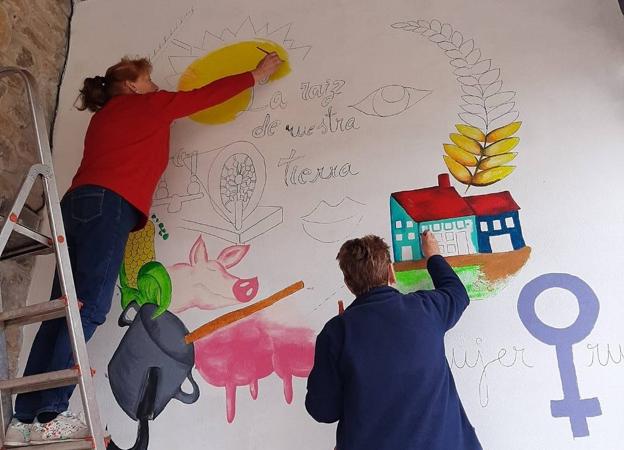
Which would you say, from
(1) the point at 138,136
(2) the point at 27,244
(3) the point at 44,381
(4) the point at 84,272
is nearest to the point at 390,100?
(1) the point at 138,136

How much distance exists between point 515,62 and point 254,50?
1049 millimetres

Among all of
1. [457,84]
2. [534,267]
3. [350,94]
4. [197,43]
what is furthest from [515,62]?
[197,43]

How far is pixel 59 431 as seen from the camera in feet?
5.95

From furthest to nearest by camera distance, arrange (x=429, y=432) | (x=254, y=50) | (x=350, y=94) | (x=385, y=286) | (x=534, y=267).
A: (x=254, y=50), (x=350, y=94), (x=534, y=267), (x=385, y=286), (x=429, y=432)

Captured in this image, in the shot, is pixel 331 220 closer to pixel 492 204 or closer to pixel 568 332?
pixel 492 204

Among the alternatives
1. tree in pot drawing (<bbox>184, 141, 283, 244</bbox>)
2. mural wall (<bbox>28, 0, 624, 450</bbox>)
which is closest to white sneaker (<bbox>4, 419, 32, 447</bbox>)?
mural wall (<bbox>28, 0, 624, 450</bbox>)

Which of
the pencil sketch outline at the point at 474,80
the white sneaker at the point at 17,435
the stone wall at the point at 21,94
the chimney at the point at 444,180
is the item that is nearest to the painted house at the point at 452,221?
the chimney at the point at 444,180

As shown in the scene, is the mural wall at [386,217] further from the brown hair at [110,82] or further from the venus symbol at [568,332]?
the brown hair at [110,82]

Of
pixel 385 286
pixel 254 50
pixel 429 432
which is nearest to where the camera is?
pixel 429 432

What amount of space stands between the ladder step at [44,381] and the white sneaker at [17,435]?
119 mm

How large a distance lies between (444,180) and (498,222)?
9.3 inches

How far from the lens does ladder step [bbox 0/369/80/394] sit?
69.5 inches

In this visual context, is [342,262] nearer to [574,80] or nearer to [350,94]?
[350,94]

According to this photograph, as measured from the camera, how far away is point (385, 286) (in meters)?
1.80
